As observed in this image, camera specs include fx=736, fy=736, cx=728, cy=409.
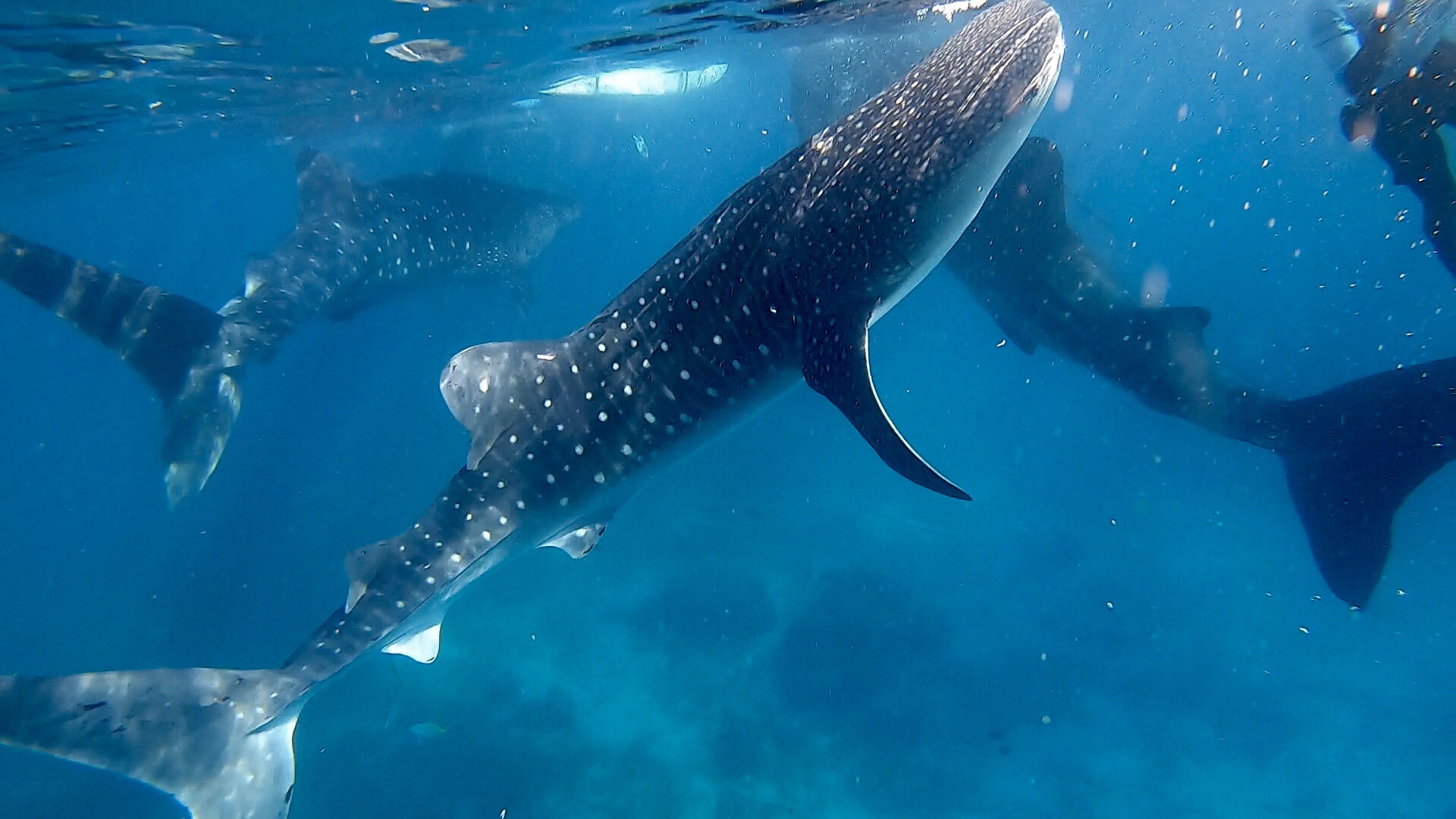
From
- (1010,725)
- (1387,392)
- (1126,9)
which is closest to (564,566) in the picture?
(1010,725)

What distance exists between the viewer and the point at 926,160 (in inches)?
171

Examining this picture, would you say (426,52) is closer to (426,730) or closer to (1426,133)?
(426,730)

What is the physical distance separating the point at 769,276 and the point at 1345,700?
50.5ft

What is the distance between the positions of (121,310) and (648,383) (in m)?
8.17

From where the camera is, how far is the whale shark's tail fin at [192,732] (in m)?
5.11

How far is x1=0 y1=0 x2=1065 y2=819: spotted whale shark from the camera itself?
4.39m

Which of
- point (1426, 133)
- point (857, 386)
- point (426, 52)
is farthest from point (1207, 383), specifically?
point (426, 52)

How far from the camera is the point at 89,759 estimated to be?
518cm

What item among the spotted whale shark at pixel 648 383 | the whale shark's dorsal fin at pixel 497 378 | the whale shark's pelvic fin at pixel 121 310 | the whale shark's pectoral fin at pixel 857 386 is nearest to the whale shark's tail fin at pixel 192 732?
the spotted whale shark at pixel 648 383

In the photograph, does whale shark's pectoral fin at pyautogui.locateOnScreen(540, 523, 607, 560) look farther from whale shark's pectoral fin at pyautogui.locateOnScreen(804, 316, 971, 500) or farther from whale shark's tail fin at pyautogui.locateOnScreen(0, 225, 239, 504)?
whale shark's tail fin at pyautogui.locateOnScreen(0, 225, 239, 504)

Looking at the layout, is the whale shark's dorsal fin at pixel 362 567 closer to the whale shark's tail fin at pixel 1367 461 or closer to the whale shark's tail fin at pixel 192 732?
the whale shark's tail fin at pixel 192 732

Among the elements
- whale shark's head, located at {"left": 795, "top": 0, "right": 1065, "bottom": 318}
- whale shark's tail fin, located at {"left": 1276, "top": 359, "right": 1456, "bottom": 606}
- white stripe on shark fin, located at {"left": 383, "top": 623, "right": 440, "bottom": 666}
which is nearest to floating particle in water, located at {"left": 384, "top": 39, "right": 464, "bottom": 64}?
white stripe on shark fin, located at {"left": 383, "top": 623, "right": 440, "bottom": 666}

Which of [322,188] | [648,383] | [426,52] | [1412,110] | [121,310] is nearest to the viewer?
[648,383]

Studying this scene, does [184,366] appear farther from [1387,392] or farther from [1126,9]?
[1126,9]
